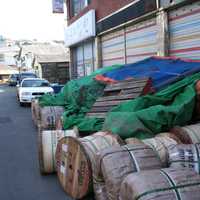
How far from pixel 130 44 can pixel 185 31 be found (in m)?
4.64

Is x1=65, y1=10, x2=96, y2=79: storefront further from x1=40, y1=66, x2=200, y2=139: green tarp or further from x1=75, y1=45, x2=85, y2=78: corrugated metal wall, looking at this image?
x1=40, y1=66, x2=200, y2=139: green tarp

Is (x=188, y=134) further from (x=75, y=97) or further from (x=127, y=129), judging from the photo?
(x=75, y=97)

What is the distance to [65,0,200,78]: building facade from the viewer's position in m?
11.2

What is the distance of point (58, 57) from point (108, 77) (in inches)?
1469

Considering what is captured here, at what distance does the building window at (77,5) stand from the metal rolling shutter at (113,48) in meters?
4.75

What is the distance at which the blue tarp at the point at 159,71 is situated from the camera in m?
8.20

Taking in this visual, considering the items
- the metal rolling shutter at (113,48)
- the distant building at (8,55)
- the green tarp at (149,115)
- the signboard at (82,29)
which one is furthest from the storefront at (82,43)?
the distant building at (8,55)

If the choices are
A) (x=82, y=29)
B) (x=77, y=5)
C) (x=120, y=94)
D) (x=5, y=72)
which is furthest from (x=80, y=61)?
(x=5, y=72)

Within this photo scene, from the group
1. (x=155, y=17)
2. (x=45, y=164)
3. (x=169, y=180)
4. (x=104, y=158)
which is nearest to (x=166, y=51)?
(x=155, y=17)

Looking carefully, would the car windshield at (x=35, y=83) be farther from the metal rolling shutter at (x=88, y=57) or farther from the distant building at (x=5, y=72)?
the distant building at (x=5, y=72)

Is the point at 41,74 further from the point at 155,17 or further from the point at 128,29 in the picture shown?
the point at 155,17

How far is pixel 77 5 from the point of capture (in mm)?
→ 26359

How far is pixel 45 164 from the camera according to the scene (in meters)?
6.62

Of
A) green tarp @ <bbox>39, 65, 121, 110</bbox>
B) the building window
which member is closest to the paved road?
green tarp @ <bbox>39, 65, 121, 110</bbox>
